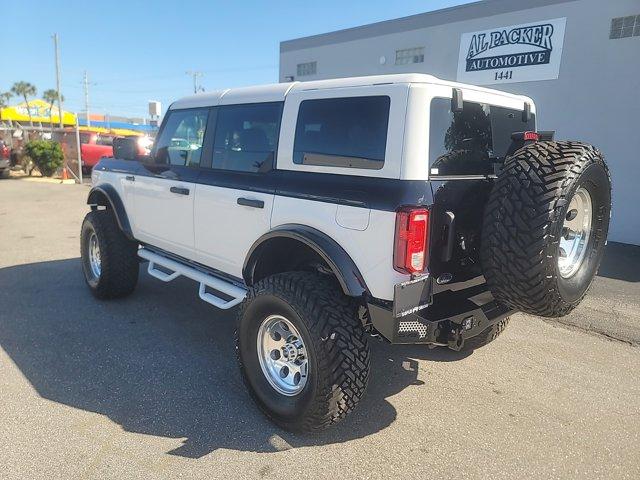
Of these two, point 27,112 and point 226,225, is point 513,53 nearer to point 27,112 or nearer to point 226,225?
point 226,225

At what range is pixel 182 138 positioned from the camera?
14.0 feet

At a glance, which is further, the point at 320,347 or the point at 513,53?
the point at 513,53

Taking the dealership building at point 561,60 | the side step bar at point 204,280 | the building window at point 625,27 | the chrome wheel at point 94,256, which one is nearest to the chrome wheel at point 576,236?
the side step bar at point 204,280

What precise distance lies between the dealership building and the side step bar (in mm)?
8514

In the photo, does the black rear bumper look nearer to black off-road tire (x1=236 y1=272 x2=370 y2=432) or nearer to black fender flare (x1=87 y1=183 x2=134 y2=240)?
black off-road tire (x1=236 y1=272 x2=370 y2=432)

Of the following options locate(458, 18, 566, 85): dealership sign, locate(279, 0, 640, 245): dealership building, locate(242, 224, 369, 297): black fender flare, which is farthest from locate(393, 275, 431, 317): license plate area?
locate(458, 18, 566, 85): dealership sign

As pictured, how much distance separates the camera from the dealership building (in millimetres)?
9000

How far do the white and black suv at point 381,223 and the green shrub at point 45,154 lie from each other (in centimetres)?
1650

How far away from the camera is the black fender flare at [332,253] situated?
103 inches

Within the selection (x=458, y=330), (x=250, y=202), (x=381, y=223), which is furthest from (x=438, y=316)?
(x=250, y=202)

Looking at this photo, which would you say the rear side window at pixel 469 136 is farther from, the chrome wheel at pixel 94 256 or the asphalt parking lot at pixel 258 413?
the chrome wheel at pixel 94 256

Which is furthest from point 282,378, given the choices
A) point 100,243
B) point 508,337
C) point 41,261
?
point 41,261

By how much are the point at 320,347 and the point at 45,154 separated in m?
18.1

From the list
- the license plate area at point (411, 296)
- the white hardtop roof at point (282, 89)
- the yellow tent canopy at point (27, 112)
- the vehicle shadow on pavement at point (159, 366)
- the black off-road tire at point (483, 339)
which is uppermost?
the yellow tent canopy at point (27, 112)
